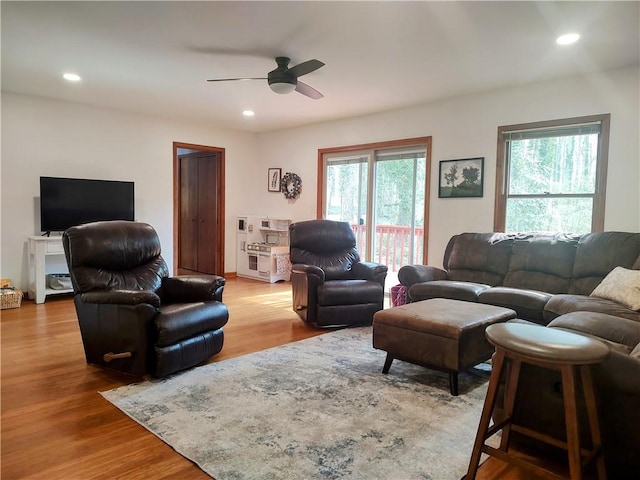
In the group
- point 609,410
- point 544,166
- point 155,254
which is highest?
point 544,166

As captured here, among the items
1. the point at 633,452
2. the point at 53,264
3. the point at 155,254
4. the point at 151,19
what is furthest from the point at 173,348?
the point at 53,264

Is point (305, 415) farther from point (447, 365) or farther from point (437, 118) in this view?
point (437, 118)

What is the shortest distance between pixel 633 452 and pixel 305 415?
4.85ft

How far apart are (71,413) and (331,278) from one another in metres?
2.75

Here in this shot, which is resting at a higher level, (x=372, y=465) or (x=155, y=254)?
(x=155, y=254)

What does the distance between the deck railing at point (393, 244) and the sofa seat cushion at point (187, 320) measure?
2.94 metres

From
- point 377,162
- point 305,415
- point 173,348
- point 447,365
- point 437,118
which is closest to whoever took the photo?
point 305,415

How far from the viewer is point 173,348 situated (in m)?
2.77

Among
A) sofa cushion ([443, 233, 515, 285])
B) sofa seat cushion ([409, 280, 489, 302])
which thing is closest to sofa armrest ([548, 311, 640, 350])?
sofa seat cushion ([409, 280, 489, 302])

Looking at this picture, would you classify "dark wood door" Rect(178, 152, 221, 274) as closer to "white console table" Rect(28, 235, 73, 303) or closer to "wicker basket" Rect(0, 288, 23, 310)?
"white console table" Rect(28, 235, 73, 303)

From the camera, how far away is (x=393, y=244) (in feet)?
18.4

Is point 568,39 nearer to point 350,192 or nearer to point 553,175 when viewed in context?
point 553,175

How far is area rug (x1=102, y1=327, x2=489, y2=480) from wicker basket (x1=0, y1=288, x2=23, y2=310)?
2.82 m

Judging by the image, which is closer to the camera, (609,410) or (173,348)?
(609,410)
